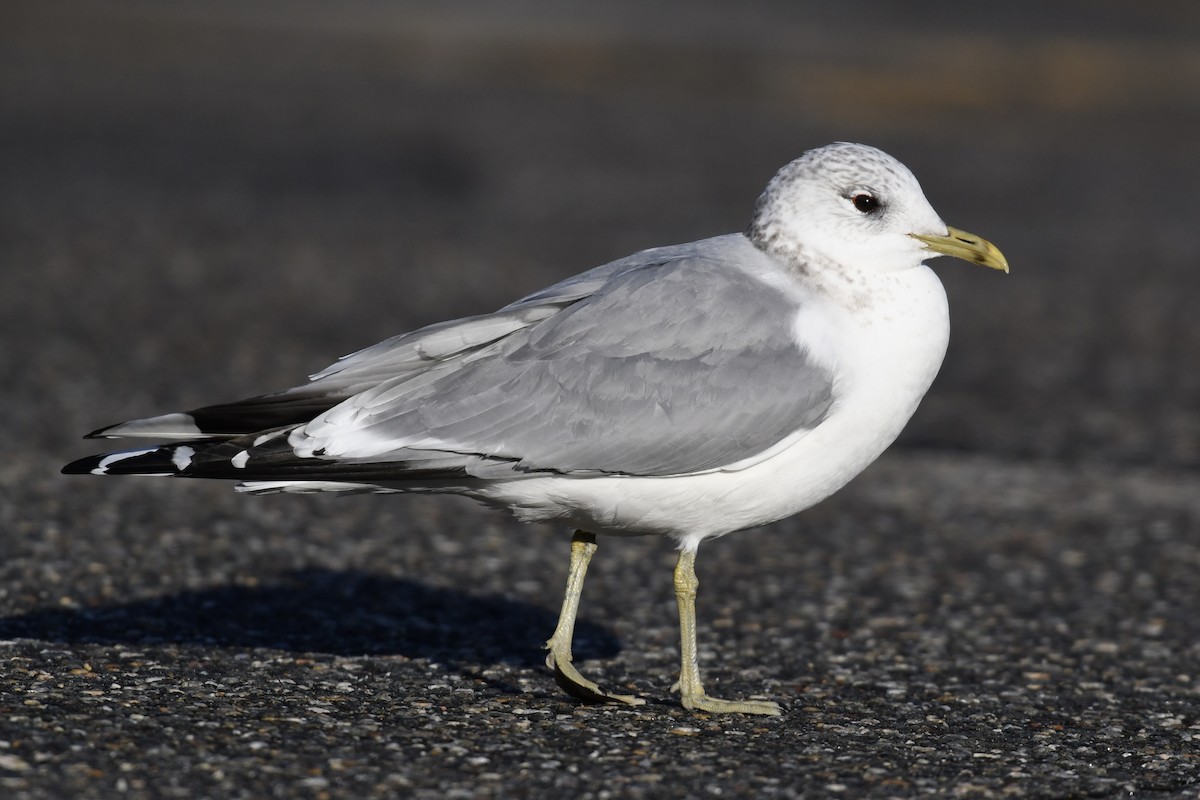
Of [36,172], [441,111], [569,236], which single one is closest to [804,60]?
[441,111]

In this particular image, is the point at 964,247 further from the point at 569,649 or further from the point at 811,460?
the point at 569,649

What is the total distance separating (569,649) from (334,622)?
4.07 ft

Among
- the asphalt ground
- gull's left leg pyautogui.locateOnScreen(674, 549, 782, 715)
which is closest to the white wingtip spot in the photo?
the asphalt ground

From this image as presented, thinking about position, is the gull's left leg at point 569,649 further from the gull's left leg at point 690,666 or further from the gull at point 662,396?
the gull's left leg at point 690,666

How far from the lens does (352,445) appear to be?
4.34m

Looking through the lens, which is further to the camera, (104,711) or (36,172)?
(36,172)

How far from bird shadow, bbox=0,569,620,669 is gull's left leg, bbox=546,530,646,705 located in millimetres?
464

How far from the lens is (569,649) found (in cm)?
473

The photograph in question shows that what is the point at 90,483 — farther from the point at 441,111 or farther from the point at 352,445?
the point at 441,111

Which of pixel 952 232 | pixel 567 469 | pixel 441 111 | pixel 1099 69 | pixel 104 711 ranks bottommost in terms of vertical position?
pixel 104 711

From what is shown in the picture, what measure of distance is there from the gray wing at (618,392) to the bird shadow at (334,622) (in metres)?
1.06

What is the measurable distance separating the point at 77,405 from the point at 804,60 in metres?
16.1

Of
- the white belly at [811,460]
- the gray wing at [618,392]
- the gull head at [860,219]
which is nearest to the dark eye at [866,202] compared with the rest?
the gull head at [860,219]

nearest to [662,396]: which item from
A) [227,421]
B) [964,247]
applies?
[964,247]
